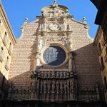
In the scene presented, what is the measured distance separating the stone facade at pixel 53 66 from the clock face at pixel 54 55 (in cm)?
32

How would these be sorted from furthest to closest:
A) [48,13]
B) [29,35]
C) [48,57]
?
[48,13] → [29,35] → [48,57]

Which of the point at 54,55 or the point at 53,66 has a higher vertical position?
the point at 54,55

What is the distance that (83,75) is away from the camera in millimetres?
19609

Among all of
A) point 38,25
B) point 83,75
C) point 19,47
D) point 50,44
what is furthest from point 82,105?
point 38,25

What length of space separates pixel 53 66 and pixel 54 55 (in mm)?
1533

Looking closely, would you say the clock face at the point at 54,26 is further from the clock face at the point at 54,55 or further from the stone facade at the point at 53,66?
the clock face at the point at 54,55

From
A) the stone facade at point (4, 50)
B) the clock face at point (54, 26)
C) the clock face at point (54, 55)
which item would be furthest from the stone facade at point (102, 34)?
the stone facade at point (4, 50)

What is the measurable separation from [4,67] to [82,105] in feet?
25.8

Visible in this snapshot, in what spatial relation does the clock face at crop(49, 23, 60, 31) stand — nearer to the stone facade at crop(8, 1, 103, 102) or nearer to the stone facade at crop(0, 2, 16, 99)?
the stone facade at crop(8, 1, 103, 102)

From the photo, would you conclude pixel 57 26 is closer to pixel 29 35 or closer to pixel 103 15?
pixel 29 35

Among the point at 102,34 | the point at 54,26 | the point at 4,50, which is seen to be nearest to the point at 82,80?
the point at 102,34

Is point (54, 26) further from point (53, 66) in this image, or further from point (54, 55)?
point (53, 66)

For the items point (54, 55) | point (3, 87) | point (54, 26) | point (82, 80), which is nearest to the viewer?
point (3, 87)

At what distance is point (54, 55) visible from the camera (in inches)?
837
